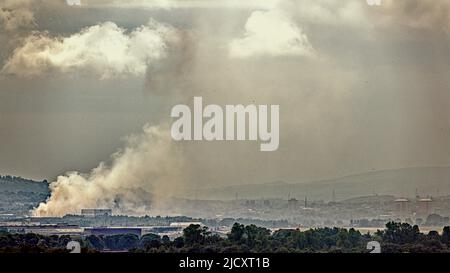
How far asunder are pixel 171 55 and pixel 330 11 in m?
0.86

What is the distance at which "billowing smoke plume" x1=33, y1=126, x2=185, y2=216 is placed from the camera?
15.7 feet

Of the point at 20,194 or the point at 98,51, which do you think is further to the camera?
the point at 98,51

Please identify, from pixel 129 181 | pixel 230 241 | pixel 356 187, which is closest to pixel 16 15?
pixel 129 181

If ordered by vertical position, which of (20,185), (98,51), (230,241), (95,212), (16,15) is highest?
(16,15)

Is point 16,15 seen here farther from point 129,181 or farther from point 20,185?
point 129,181

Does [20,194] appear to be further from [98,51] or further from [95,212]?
[98,51]

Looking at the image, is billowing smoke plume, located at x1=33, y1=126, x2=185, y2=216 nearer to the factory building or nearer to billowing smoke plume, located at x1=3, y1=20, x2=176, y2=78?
the factory building

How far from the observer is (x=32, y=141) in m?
4.81

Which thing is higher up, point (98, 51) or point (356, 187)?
point (98, 51)

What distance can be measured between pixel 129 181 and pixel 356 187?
1.17 m

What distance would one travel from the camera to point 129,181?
190 inches

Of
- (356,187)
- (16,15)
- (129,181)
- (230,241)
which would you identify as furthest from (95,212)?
(356,187)

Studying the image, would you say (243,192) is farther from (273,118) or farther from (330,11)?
(330,11)
